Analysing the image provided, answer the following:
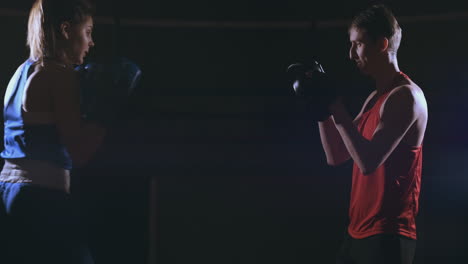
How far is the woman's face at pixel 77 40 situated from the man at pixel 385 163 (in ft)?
2.73

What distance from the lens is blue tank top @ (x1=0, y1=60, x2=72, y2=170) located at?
135cm

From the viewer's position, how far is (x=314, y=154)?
3787 millimetres

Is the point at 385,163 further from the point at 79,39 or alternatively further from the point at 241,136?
the point at 241,136

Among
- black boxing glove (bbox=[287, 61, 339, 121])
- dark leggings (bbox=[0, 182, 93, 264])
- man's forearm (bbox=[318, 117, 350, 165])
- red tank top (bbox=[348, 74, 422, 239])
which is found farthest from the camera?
man's forearm (bbox=[318, 117, 350, 165])

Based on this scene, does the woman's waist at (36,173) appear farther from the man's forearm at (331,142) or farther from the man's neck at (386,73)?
the man's neck at (386,73)

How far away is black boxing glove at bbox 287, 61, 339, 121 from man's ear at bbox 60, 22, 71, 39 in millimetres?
801

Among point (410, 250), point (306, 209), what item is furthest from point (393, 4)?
point (410, 250)

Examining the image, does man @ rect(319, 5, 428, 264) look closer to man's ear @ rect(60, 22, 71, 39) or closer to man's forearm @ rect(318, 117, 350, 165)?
man's forearm @ rect(318, 117, 350, 165)

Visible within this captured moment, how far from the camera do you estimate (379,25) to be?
5.55 ft

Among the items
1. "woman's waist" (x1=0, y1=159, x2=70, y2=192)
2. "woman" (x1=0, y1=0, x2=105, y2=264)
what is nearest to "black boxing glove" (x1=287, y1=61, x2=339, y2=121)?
"woman" (x1=0, y1=0, x2=105, y2=264)

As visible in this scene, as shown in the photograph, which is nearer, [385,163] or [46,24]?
[46,24]

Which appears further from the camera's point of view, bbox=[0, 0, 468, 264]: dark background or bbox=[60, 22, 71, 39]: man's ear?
bbox=[0, 0, 468, 264]: dark background

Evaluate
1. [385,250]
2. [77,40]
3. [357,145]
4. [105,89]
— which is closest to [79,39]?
[77,40]

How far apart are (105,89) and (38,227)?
19.9 inches
